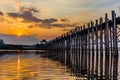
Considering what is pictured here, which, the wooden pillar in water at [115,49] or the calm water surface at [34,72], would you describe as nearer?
the wooden pillar in water at [115,49]

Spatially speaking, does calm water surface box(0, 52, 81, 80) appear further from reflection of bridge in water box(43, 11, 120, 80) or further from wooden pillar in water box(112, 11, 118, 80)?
wooden pillar in water box(112, 11, 118, 80)

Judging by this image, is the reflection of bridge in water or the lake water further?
the lake water

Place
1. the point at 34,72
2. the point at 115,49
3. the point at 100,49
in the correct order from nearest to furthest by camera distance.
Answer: the point at 115,49, the point at 100,49, the point at 34,72

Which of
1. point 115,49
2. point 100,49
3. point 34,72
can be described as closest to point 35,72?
point 34,72

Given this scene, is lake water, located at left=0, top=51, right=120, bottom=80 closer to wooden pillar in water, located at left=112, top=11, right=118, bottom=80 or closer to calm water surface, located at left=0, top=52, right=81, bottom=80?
calm water surface, located at left=0, top=52, right=81, bottom=80

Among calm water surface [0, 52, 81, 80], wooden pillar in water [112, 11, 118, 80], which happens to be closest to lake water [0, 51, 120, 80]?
calm water surface [0, 52, 81, 80]

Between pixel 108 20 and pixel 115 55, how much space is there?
429 centimetres

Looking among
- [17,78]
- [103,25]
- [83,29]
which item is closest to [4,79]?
[17,78]

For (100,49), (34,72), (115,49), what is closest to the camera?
(115,49)

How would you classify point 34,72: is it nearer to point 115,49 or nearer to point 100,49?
point 100,49

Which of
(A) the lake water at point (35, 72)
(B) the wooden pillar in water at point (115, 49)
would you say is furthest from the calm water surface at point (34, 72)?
(B) the wooden pillar in water at point (115, 49)

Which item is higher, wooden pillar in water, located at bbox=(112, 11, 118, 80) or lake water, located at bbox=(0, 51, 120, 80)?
wooden pillar in water, located at bbox=(112, 11, 118, 80)

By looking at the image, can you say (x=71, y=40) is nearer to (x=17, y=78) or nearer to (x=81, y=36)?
(x=81, y=36)

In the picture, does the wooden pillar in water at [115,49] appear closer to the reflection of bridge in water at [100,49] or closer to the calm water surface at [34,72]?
the reflection of bridge in water at [100,49]
